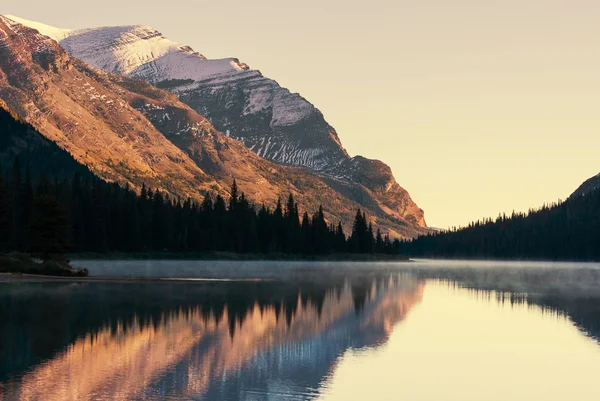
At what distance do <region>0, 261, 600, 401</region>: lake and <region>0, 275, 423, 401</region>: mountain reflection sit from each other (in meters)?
0.08

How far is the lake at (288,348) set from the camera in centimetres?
3338

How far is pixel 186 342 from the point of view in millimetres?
44875

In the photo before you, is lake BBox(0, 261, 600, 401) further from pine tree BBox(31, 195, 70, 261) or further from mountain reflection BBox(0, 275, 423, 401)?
pine tree BBox(31, 195, 70, 261)

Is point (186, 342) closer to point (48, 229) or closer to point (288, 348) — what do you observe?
point (288, 348)

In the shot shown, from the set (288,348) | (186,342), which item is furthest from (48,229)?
(288,348)

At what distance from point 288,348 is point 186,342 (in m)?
5.14

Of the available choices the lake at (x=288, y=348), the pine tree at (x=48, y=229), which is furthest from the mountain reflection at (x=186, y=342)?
the pine tree at (x=48, y=229)

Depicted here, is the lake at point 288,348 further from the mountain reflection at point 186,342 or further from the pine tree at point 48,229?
the pine tree at point 48,229

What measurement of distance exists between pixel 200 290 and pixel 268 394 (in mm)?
56006

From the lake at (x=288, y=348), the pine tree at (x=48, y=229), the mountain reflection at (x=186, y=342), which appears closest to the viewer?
the mountain reflection at (x=186, y=342)

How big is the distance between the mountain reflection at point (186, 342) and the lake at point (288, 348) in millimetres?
81

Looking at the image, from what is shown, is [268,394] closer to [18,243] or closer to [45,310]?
[45,310]

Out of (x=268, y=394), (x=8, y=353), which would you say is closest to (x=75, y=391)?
(x=268, y=394)

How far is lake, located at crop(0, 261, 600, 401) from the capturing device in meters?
33.4
